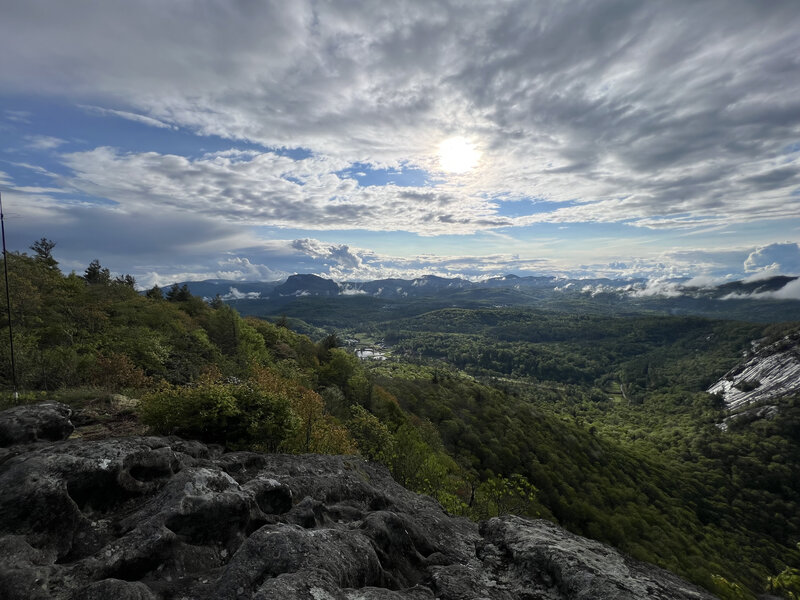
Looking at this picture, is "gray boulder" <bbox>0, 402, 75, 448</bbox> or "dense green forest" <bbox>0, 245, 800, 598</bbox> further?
"dense green forest" <bbox>0, 245, 800, 598</bbox>

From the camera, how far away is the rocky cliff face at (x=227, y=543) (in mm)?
6984

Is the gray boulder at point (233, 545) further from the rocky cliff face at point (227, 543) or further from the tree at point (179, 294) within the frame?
the tree at point (179, 294)

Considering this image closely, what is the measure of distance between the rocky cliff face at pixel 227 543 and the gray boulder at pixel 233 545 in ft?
0.11

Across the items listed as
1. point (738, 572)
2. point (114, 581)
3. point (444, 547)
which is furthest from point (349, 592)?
point (738, 572)

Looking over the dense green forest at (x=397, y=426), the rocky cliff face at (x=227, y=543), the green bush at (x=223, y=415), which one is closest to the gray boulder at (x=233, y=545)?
the rocky cliff face at (x=227, y=543)

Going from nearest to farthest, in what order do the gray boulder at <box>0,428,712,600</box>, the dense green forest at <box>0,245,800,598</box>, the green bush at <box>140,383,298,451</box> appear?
the gray boulder at <box>0,428,712,600</box> < the green bush at <box>140,383,298,451</box> < the dense green forest at <box>0,245,800,598</box>

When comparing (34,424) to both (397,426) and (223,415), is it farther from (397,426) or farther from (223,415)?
(397,426)

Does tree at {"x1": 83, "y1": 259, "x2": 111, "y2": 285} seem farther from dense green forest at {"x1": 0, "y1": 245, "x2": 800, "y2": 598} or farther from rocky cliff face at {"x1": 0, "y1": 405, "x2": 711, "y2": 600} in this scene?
rocky cliff face at {"x1": 0, "y1": 405, "x2": 711, "y2": 600}

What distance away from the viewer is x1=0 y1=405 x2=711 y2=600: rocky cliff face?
698cm

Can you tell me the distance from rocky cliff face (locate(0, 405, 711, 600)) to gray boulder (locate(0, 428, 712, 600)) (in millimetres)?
32

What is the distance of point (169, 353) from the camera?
3334 cm

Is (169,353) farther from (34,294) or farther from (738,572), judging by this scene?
(738,572)

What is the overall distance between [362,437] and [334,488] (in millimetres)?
21927

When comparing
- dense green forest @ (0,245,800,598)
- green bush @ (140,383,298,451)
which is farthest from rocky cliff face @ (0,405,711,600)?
dense green forest @ (0,245,800,598)
